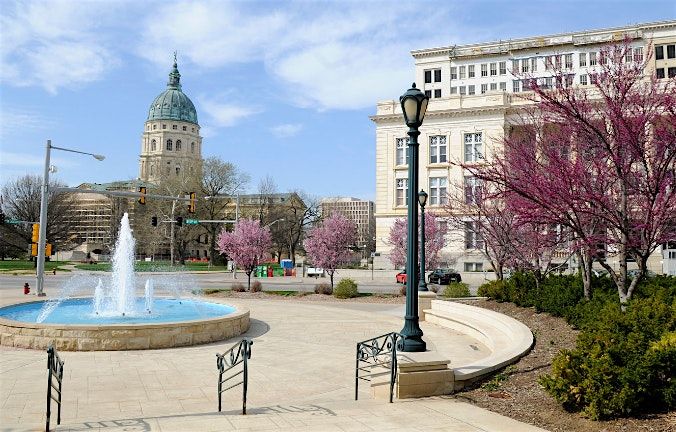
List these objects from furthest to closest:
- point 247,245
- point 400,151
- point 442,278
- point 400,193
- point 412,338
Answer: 1. point 400,151
2. point 400,193
3. point 442,278
4. point 247,245
5. point 412,338

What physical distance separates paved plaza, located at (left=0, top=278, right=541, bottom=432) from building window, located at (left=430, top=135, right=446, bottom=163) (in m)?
45.3

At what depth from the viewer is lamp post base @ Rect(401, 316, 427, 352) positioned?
9188 mm

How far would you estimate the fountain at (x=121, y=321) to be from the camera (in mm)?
13156

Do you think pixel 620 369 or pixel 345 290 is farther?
pixel 345 290

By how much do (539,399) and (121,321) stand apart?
1282 cm

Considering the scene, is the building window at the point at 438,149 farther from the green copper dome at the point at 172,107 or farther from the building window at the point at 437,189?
the green copper dome at the point at 172,107

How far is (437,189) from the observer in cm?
5978

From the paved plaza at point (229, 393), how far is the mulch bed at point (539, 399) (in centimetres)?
37

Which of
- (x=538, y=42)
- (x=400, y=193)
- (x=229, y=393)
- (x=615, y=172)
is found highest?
(x=538, y=42)

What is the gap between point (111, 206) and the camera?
97.1 meters

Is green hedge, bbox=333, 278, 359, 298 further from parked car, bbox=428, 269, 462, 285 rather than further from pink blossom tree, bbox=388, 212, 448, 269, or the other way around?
parked car, bbox=428, 269, 462, 285

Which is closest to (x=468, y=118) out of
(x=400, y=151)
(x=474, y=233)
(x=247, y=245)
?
(x=400, y=151)

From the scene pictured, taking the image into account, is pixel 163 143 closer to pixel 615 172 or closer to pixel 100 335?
pixel 100 335

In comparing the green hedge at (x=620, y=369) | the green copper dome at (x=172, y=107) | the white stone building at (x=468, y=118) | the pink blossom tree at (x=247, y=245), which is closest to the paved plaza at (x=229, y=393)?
the green hedge at (x=620, y=369)
